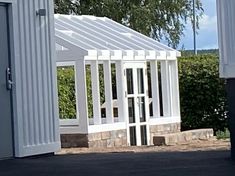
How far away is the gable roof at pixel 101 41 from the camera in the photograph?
754 inches

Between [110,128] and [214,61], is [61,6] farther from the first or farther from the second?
[110,128]

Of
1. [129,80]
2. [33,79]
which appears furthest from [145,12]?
[33,79]

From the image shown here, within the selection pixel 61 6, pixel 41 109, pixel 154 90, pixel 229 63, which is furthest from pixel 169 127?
pixel 61 6

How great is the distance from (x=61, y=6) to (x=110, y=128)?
1708 centimetres

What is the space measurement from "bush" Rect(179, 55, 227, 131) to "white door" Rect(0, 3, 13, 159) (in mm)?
11701

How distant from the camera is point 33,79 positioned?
12805 millimetres

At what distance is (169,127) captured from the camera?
21.7 metres

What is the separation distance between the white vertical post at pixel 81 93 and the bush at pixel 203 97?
17.9ft

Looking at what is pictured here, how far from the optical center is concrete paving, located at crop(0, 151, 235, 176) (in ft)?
32.5

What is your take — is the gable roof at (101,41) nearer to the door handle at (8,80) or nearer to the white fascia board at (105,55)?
the white fascia board at (105,55)

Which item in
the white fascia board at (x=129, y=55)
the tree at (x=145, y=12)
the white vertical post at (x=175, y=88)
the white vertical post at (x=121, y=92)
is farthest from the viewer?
the tree at (x=145, y=12)

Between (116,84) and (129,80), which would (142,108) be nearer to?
(129,80)

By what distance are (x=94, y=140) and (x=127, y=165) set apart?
7.90 metres

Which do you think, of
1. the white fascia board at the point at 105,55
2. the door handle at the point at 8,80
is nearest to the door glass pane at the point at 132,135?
Answer: the white fascia board at the point at 105,55
